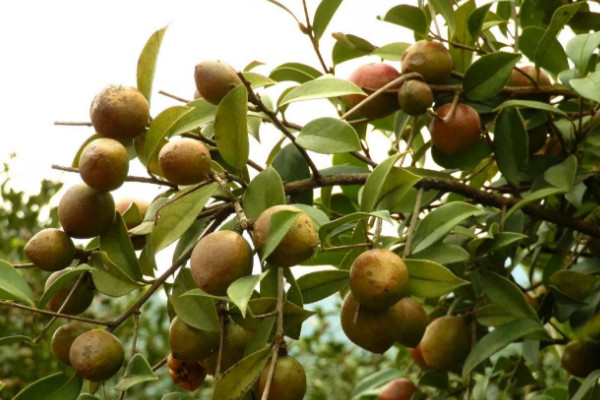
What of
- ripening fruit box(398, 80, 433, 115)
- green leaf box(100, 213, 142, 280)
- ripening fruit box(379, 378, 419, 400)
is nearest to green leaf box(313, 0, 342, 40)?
ripening fruit box(398, 80, 433, 115)

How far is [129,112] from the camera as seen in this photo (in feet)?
2.51

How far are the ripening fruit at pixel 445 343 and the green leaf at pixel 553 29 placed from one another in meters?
0.35

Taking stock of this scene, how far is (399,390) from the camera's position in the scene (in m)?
1.27

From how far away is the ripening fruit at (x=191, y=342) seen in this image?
0.72 m

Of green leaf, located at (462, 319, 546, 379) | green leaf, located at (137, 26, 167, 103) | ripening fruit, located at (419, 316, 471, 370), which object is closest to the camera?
green leaf, located at (137, 26, 167, 103)

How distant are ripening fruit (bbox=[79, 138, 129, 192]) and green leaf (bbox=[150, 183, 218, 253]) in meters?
0.05

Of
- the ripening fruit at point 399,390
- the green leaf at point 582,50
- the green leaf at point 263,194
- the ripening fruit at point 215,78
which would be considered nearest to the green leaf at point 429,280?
the green leaf at point 263,194

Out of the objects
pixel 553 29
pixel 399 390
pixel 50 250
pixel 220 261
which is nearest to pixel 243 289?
pixel 220 261

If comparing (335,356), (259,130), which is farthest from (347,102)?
(335,356)

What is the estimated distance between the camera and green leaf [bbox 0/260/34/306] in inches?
29.7

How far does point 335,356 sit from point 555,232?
3.56 ft

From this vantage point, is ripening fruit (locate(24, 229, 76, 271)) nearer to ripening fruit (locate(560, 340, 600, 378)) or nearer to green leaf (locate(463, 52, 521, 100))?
green leaf (locate(463, 52, 521, 100))

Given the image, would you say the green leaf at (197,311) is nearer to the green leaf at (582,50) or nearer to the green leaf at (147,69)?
the green leaf at (147,69)

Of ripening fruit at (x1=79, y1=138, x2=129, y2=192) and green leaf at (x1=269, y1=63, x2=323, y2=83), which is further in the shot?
green leaf at (x1=269, y1=63, x2=323, y2=83)
